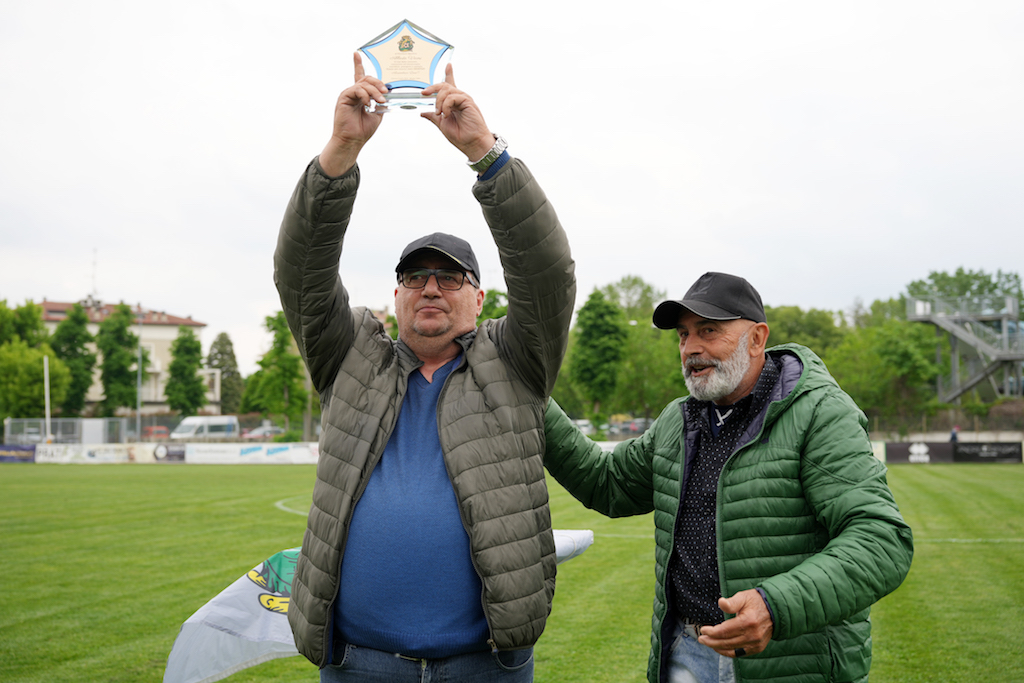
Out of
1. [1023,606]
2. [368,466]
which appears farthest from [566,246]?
[1023,606]

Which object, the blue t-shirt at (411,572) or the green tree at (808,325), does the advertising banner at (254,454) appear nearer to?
the blue t-shirt at (411,572)

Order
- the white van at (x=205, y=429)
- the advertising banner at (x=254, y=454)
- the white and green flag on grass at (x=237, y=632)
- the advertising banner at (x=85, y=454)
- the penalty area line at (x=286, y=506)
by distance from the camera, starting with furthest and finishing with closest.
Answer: the white van at (x=205, y=429) → the advertising banner at (x=85, y=454) → the advertising banner at (x=254, y=454) → the penalty area line at (x=286, y=506) → the white and green flag on grass at (x=237, y=632)

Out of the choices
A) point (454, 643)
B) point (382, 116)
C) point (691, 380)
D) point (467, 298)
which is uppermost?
point (382, 116)

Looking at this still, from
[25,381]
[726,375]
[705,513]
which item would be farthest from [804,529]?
[25,381]

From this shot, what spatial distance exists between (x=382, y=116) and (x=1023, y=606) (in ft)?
29.5

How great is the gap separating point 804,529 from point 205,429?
182 ft

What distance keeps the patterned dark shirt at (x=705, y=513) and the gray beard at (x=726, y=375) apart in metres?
0.09

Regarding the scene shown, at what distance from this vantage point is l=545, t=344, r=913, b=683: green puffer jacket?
2.33 metres

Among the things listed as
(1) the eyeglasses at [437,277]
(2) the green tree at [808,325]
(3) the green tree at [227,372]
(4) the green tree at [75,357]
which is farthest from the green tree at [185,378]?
(1) the eyeglasses at [437,277]

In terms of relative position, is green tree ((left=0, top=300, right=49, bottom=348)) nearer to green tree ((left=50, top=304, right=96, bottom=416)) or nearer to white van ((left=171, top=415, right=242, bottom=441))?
green tree ((left=50, top=304, right=96, bottom=416))

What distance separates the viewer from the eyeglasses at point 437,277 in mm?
2963

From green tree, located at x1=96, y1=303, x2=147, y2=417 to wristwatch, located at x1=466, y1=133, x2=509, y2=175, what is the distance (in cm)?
6965

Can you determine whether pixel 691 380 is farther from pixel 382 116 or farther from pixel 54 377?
pixel 54 377

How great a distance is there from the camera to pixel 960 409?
138 feet
